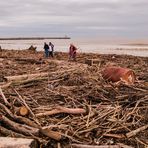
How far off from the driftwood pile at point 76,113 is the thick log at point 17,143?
0.21 metres

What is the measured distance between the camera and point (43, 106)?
10445 mm

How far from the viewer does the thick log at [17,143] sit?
8227mm

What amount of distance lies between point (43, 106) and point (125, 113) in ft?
6.43

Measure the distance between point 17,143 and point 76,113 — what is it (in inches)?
85.8

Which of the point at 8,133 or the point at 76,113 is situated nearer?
the point at 8,133

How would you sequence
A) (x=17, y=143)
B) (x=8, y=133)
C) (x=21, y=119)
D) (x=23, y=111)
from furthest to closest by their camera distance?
(x=23, y=111)
(x=21, y=119)
(x=8, y=133)
(x=17, y=143)

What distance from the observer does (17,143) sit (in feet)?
27.2

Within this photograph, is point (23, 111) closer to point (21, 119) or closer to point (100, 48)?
point (21, 119)

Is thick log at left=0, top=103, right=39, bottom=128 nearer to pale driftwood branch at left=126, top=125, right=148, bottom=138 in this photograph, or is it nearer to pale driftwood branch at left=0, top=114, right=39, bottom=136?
pale driftwood branch at left=0, top=114, right=39, bottom=136

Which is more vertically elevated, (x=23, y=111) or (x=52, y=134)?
(x=23, y=111)

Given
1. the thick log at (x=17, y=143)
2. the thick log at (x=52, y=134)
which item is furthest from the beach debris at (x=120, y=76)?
the thick log at (x=17, y=143)

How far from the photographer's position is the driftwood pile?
8906 millimetres

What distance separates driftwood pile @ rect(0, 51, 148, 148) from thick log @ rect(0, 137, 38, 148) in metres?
0.21

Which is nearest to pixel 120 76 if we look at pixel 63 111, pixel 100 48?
pixel 63 111
